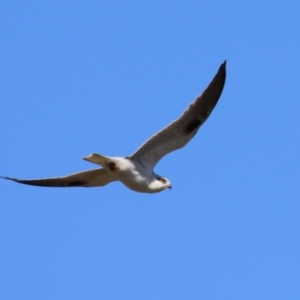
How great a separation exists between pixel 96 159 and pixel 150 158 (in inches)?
40.4

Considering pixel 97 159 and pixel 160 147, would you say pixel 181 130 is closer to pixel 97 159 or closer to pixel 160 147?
→ pixel 160 147

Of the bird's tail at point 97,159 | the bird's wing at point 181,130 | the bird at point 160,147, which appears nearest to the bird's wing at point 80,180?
the bird at point 160,147

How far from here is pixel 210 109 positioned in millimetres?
20797

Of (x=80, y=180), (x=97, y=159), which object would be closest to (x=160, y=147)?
(x=97, y=159)

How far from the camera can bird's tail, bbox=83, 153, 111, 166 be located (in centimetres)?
2019

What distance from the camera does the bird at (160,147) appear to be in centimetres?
2056

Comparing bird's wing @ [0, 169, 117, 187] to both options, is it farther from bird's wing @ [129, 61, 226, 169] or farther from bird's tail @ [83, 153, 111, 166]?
bird's tail @ [83, 153, 111, 166]

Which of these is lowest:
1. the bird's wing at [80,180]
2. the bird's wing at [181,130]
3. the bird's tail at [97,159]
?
the bird's tail at [97,159]

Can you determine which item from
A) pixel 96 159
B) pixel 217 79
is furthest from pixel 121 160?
pixel 217 79

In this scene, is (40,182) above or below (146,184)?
above

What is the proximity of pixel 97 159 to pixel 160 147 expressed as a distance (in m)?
1.13

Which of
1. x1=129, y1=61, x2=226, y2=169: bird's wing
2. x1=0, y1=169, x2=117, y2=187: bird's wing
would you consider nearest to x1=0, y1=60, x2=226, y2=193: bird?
x1=129, y1=61, x2=226, y2=169: bird's wing

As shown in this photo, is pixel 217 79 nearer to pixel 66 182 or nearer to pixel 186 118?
pixel 186 118

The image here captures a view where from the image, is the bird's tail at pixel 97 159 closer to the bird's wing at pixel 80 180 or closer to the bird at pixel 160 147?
the bird at pixel 160 147
